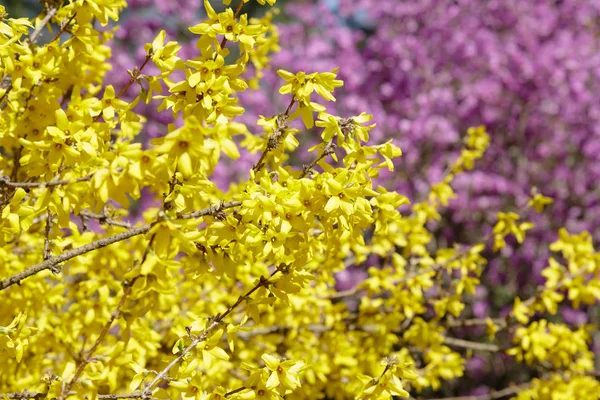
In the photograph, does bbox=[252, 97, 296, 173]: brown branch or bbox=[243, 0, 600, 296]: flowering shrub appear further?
bbox=[243, 0, 600, 296]: flowering shrub

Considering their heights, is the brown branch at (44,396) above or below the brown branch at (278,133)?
below

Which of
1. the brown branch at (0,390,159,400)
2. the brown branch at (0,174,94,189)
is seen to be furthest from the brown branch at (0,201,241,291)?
the brown branch at (0,390,159,400)

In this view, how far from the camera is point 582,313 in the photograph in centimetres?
634

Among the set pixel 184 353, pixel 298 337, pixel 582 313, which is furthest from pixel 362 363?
pixel 582 313

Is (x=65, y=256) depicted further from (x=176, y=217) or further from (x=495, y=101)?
(x=495, y=101)

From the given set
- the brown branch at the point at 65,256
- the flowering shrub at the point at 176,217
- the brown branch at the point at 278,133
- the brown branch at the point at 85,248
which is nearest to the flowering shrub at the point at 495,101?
the flowering shrub at the point at 176,217

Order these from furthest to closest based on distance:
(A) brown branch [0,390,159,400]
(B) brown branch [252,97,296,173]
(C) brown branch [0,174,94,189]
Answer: (B) brown branch [252,97,296,173] → (A) brown branch [0,390,159,400] → (C) brown branch [0,174,94,189]

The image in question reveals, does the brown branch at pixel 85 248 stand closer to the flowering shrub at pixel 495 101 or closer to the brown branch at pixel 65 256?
the brown branch at pixel 65 256

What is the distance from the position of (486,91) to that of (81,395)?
6.23m

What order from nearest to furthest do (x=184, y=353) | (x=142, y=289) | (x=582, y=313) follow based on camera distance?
(x=142, y=289) < (x=184, y=353) < (x=582, y=313)

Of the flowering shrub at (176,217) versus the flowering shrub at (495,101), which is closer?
the flowering shrub at (176,217)

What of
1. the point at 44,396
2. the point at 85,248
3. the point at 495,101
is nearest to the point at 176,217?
the point at 85,248

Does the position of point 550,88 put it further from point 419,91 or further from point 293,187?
point 293,187

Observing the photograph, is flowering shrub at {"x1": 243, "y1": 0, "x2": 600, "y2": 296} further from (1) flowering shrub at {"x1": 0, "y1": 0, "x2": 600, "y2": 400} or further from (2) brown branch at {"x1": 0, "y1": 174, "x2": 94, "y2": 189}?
(2) brown branch at {"x1": 0, "y1": 174, "x2": 94, "y2": 189}
